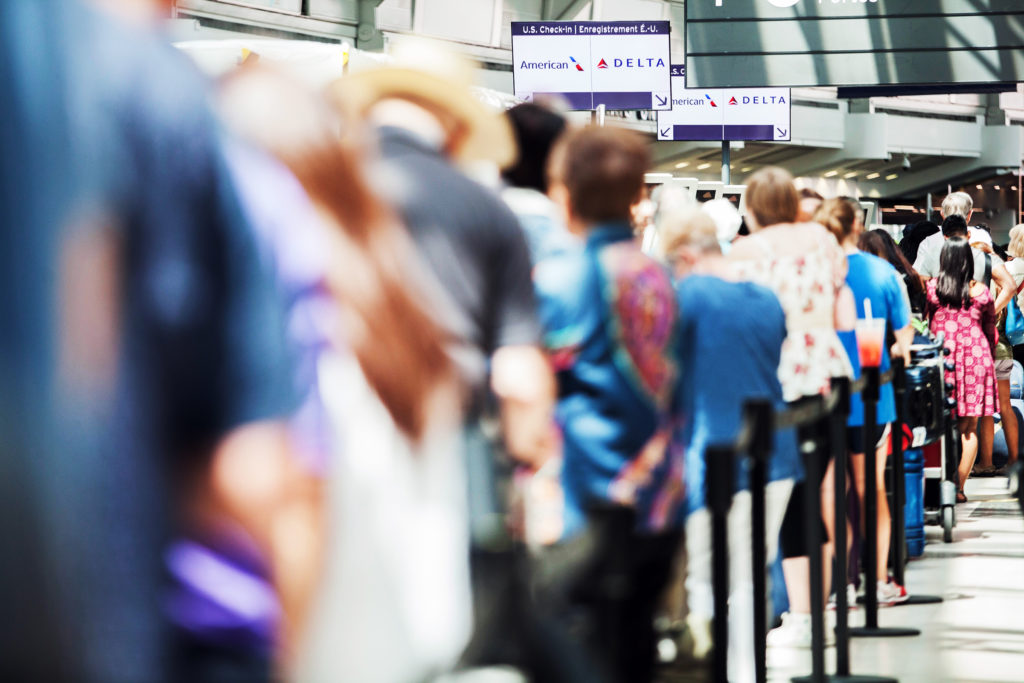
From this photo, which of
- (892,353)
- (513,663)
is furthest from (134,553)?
(892,353)

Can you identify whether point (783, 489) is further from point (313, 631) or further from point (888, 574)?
point (313, 631)

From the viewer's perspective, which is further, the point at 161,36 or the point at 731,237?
the point at 731,237

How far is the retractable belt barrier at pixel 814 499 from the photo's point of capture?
3.27 metres

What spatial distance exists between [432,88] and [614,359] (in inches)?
40.3

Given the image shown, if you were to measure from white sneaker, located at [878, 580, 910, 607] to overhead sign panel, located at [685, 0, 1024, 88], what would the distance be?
4.21m

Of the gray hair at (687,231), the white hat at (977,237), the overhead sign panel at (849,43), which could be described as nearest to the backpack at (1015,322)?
the white hat at (977,237)

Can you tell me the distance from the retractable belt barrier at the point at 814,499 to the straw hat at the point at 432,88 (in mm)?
957

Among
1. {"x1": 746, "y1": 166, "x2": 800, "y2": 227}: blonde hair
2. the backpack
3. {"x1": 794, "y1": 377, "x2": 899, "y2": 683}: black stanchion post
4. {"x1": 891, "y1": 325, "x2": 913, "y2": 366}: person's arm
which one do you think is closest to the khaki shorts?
the backpack

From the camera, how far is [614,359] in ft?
11.1

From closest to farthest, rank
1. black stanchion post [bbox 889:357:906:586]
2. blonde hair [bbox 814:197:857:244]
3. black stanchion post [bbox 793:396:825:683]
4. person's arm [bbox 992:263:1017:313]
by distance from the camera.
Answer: black stanchion post [bbox 793:396:825:683] < black stanchion post [bbox 889:357:906:586] < blonde hair [bbox 814:197:857:244] < person's arm [bbox 992:263:1017:313]

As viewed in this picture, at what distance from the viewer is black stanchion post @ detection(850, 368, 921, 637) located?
5332mm

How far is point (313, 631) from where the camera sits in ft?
4.34

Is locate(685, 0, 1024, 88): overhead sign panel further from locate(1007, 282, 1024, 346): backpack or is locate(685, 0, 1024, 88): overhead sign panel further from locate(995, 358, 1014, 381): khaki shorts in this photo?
locate(995, 358, 1014, 381): khaki shorts

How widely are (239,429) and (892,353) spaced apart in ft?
18.7
